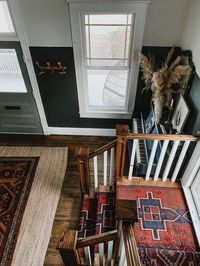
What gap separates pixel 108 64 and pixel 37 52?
40.5 inches

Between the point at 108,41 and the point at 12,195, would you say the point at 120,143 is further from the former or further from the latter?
the point at 12,195

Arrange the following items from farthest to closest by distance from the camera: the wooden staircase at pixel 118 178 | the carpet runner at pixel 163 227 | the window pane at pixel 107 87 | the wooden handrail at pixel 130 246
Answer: the window pane at pixel 107 87 < the carpet runner at pixel 163 227 < the wooden staircase at pixel 118 178 < the wooden handrail at pixel 130 246

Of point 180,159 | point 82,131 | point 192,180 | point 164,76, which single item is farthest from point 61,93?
point 192,180

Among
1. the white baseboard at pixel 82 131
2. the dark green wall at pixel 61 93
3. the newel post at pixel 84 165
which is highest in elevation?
the dark green wall at pixel 61 93

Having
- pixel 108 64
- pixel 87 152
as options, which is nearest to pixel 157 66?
pixel 108 64

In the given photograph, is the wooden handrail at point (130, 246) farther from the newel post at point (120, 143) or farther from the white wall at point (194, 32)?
the white wall at point (194, 32)

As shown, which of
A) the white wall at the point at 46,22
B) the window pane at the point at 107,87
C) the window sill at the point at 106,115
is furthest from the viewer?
the window sill at the point at 106,115

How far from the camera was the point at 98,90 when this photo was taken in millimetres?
3303

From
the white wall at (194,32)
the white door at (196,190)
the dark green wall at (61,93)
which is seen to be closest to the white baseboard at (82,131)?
the dark green wall at (61,93)

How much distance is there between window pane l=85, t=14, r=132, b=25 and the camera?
2.51m

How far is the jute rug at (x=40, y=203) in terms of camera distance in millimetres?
2350

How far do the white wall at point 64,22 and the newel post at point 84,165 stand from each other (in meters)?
1.54

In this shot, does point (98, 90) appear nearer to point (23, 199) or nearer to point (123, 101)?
point (123, 101)

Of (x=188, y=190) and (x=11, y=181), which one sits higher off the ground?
(x=11, y=181)
